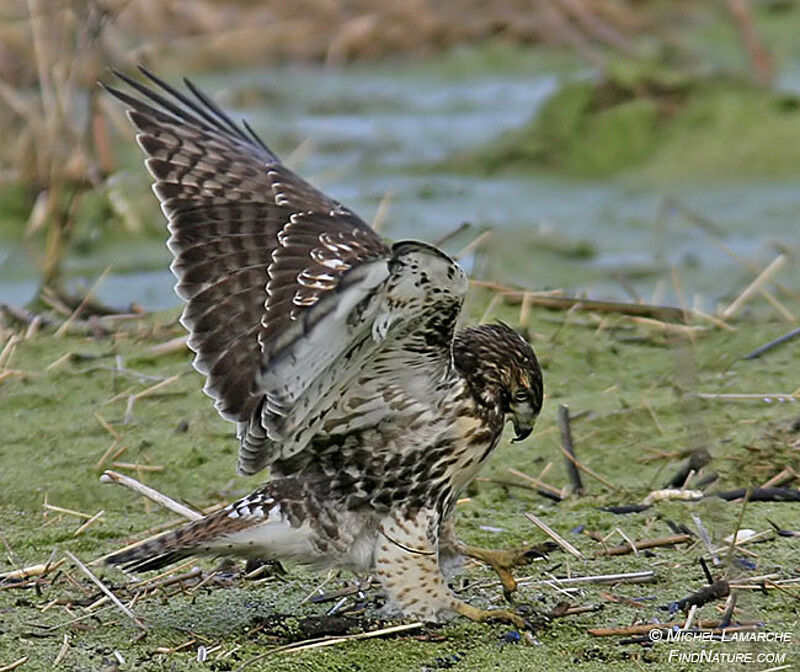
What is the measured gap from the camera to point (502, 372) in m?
4.29

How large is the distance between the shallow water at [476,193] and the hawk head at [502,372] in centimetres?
225

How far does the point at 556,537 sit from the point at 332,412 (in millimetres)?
992

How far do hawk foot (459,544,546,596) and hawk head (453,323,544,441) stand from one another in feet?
1.21

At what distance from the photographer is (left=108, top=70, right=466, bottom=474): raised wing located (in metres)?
3.58

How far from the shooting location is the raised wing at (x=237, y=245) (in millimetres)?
4141

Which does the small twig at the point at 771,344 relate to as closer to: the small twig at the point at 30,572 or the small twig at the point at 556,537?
the small twig at the point at 556,537

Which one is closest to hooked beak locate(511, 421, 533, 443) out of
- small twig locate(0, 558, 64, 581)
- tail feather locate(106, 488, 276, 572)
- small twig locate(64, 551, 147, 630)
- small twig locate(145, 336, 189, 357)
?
tail feather locate(106, 488, 276, 572)

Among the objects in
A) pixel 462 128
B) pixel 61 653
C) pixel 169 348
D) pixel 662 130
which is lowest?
pixel 462 128

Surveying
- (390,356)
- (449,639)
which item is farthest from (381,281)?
(449,639)

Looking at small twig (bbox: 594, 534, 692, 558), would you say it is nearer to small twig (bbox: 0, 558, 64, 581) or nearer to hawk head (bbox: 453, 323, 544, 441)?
hawk head (bbox: 453, 323, 544, 441)

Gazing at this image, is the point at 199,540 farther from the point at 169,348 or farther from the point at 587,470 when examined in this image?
the point at 169,348

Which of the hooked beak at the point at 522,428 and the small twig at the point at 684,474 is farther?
the small twig at the point at 684,474

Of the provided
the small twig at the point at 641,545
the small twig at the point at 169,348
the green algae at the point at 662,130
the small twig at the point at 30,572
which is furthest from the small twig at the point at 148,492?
the green algae at the point at 662,130

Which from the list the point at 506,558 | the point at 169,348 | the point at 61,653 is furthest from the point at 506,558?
the point at 169,348
